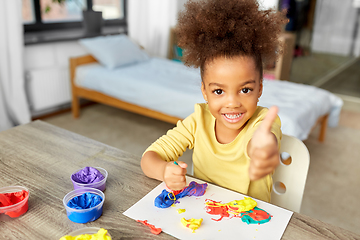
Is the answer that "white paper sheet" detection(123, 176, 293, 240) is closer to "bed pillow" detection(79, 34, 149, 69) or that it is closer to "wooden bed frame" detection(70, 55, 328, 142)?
"wooden bed frame" detection(70, 55, 328, 142)

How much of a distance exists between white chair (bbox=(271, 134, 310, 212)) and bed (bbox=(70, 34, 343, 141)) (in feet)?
3.21

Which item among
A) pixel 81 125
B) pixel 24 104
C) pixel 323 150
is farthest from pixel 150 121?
pixel 323 150

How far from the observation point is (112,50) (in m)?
2.89

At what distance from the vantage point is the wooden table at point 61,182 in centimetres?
67

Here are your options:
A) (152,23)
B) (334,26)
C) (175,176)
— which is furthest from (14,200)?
(334,26)

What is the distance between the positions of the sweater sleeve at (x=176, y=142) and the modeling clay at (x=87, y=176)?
0.16 meters

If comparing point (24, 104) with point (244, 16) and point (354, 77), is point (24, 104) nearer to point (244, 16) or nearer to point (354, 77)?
point (244, 16)

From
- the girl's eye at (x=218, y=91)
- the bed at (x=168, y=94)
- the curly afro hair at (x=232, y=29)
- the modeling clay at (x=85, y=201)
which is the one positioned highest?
the curly afro hair at (x=232, y=29)

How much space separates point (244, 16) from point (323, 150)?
2.02m

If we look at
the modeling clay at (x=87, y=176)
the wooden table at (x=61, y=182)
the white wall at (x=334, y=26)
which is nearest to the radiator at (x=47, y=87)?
the wooden table at (x=61, y=182)

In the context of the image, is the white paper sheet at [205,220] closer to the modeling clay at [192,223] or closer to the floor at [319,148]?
the modeling clay at [192,223]

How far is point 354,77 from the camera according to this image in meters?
3.48

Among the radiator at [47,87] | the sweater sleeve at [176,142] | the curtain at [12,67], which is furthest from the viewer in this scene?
the radiator at [47,87]

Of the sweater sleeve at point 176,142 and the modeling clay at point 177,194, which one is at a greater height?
the sweater sleeve at point 176,142
